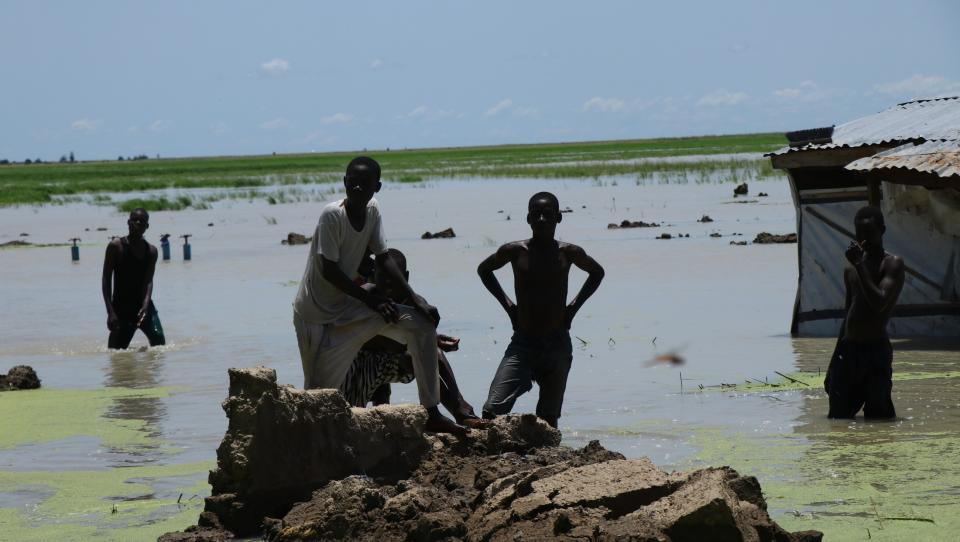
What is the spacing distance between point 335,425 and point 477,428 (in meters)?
0.72

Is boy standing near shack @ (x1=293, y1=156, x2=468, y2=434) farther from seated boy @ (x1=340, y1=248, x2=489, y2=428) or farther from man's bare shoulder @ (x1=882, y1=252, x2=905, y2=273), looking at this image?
man's bare shoulder @ (x1=882, y1=252, x2=905, y2=273)

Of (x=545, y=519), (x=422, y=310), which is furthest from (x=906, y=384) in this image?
(x=545, y=519)

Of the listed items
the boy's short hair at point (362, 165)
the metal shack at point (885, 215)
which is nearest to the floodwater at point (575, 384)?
the metal shack at point (885, 215)

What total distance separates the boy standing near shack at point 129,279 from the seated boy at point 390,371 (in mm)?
4428

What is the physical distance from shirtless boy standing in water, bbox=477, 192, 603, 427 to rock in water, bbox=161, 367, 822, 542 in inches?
14.9

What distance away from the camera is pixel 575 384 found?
9977 millimetres

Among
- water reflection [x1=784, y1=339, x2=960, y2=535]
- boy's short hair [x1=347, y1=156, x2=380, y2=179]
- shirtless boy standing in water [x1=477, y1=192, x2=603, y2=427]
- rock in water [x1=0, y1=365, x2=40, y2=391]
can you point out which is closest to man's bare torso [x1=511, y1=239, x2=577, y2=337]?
shirtless boy standing in water [x1=477, y1=192, x2=603, y2=427]

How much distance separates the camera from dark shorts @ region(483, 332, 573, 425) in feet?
21.6

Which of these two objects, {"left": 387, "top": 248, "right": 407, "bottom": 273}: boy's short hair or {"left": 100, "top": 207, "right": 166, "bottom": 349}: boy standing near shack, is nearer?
{"left": 387, "top": 248, "right": 407, "bottom": 273}: boy's short hair

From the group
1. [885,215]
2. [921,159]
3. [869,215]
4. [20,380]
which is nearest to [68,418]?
[20,380]

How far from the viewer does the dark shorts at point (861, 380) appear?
24.9 feet

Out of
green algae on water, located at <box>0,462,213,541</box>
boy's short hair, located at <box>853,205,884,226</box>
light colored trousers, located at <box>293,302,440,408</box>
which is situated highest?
boy's short hair, located at <box>853,205,884,226</box>

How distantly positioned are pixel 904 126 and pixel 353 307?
7.43 m

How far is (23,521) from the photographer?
19.9 ft
